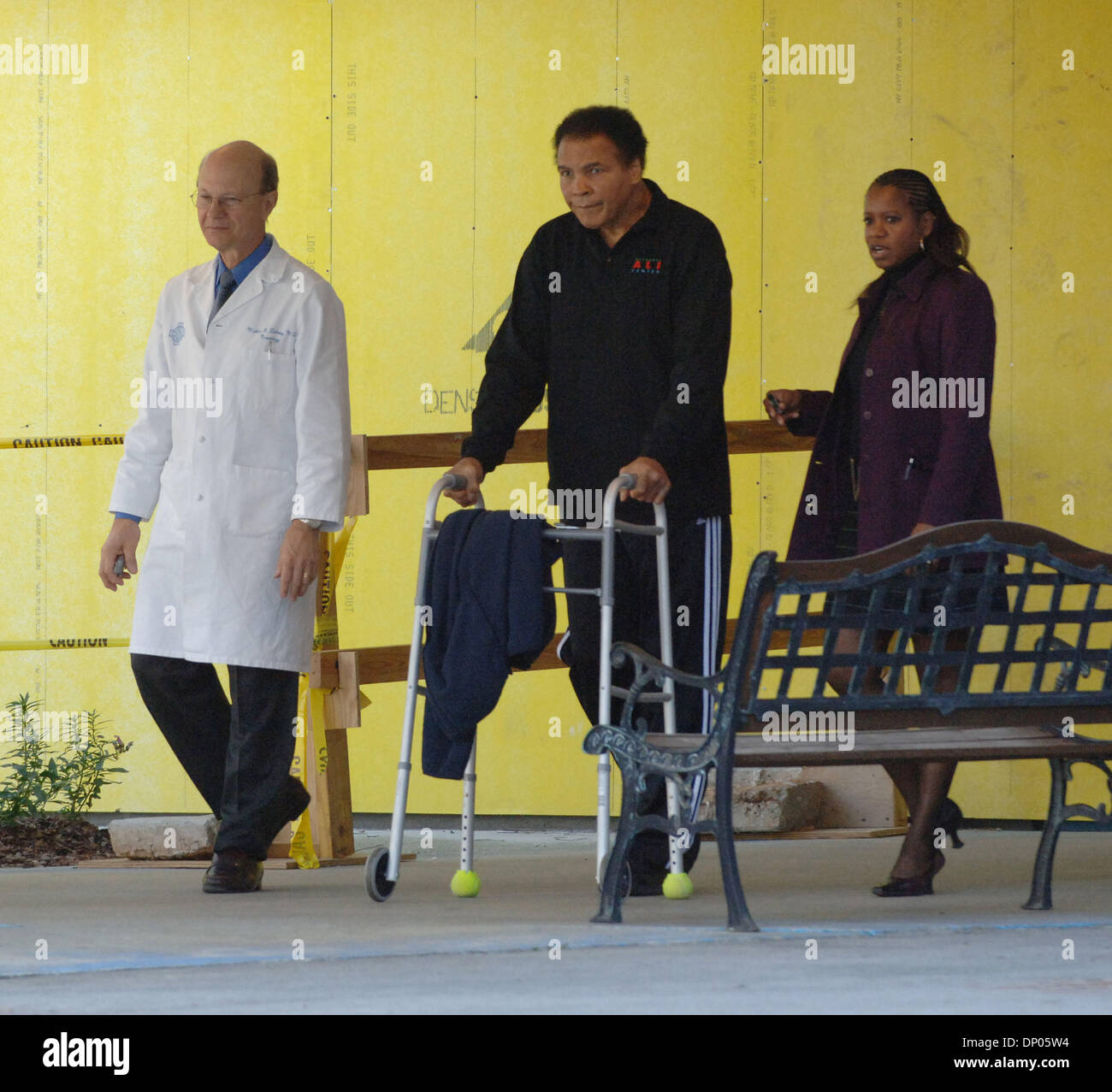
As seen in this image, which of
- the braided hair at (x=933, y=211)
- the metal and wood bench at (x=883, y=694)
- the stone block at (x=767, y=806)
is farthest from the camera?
the stone block at (x=767, y=806)

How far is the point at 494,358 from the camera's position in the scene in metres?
4.03

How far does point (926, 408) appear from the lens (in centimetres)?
390

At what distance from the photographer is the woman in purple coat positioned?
379 centimetres

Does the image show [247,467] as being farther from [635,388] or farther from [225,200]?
[635,388]

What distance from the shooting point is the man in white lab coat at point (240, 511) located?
3898 mm

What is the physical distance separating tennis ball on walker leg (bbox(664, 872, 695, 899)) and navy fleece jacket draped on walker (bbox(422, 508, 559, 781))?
0.48m

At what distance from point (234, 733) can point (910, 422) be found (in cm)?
166

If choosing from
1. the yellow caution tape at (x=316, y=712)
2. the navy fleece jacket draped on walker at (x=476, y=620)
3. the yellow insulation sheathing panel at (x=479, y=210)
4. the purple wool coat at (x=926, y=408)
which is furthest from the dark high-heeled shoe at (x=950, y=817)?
the yellow insulation sheathing panel at (x=479, y=210)

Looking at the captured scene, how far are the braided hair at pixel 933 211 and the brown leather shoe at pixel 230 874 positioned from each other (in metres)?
2.04

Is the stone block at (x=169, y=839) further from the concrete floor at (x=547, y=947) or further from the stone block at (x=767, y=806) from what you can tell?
the stone block at (x=767, y=806)

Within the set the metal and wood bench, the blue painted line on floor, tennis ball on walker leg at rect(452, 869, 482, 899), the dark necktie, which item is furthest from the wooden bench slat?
the dark necktie

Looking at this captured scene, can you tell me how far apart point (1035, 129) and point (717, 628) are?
9.03 ft

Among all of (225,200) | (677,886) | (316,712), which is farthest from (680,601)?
(225,200)
